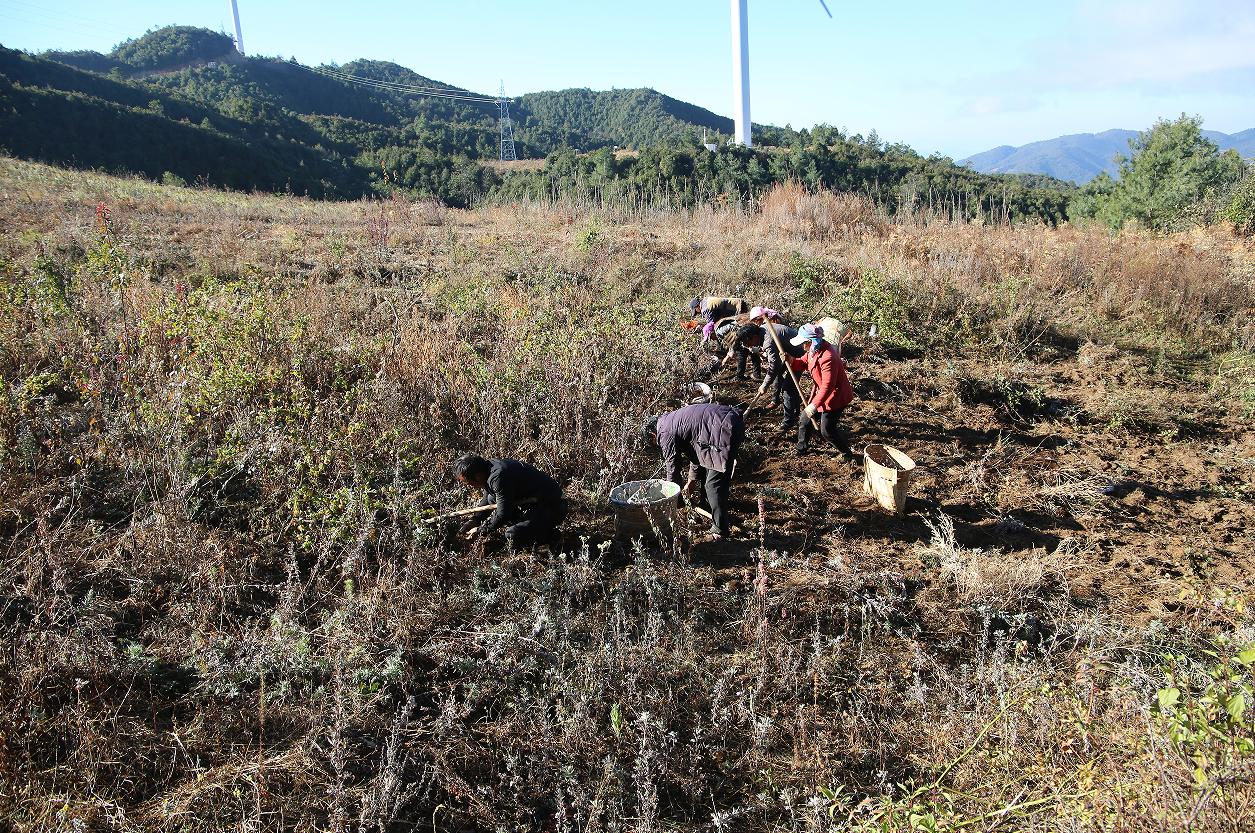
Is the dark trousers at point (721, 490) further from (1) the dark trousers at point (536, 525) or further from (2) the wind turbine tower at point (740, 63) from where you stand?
(2) the wind turbine tower at point (740, 63)

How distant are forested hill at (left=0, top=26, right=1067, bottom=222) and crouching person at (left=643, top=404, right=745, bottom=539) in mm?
11528

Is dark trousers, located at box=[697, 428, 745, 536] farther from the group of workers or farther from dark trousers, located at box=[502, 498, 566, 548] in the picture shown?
dark trousers, located at box=[502, 498, 566, 548]

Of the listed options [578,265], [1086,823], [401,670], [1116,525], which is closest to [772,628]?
[1086,823]

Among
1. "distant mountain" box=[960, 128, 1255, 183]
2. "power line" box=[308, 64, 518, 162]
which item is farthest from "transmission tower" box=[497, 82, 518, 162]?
"distant mountain" box=[960, 128, 1255, 183]

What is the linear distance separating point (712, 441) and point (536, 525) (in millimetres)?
1299

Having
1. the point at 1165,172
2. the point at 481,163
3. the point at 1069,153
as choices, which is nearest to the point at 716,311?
the point at 1165,172

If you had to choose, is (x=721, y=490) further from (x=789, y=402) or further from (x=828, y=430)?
(x=789, y=402)

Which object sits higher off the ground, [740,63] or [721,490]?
[740,63]

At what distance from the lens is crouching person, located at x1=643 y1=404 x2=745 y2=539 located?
437 cm

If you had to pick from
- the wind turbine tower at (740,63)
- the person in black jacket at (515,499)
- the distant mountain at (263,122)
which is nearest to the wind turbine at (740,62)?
the wind turbine tower at (740,63)

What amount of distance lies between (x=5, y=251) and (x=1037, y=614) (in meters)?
10.6

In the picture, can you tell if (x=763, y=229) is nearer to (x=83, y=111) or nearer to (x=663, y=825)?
(x=663, y=825)

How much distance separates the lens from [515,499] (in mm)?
3992

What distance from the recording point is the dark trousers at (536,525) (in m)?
4.00
